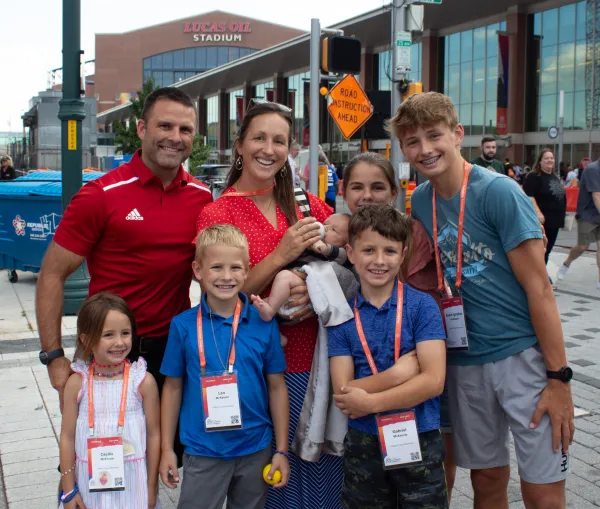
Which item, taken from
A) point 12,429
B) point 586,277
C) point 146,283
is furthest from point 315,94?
point 146,283

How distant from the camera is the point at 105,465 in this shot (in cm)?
256

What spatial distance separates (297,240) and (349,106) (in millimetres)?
9767

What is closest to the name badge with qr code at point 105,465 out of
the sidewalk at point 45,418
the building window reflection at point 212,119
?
the sidewalk at point 45,418

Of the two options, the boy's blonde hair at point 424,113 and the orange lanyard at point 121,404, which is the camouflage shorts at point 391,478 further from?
the boy's blonde hair at point 424,113

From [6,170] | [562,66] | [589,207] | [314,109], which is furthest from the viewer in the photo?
[562,66]

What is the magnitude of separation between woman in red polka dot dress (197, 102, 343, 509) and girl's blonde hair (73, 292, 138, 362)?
1.48 feet

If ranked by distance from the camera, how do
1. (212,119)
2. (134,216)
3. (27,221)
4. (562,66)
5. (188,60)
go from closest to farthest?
(134,216), (27,221), (562,66), (212,119), (188,60)

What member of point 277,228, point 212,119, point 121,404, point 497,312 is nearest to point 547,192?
point 497,312

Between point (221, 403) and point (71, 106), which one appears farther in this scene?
point (71, 106)

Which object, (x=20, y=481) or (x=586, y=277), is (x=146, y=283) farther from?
(x=586, y=277)

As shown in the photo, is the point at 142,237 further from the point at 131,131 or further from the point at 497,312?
the point at 131,131

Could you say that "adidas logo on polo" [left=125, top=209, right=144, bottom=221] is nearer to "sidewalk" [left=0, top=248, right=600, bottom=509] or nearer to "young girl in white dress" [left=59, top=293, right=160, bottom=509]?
"young girl in white dress" [left=59, top=293, right=160, bottom=509]

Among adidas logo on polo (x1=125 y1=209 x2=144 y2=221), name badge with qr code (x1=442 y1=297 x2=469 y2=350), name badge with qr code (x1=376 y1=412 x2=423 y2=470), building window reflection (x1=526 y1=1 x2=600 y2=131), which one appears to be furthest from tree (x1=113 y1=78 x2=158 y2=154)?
name badge with qr code (x1=376 y1=412 x2=423 y2=470)

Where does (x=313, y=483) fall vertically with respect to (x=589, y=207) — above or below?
below
